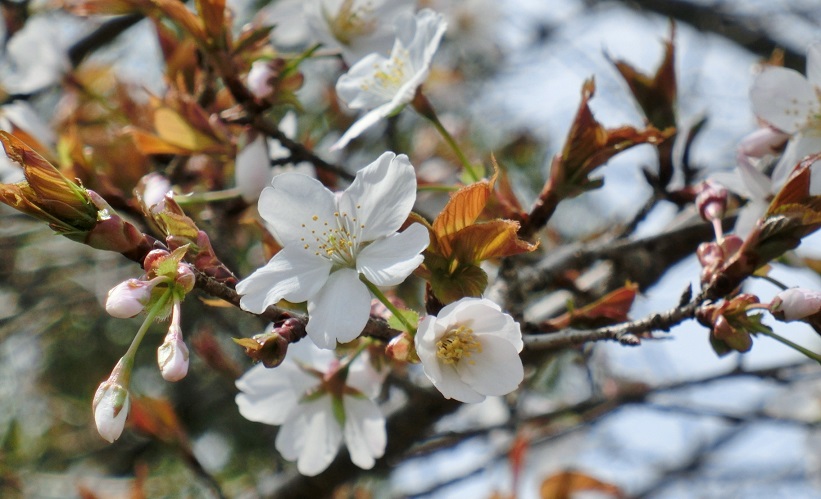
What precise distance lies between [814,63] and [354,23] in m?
0.71

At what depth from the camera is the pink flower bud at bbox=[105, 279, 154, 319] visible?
0.70 meters

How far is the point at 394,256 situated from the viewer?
0.79m

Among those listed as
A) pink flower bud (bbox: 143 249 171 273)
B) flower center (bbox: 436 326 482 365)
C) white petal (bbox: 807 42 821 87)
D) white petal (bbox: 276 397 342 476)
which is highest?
white petal (bbox: 807 42 821 87)

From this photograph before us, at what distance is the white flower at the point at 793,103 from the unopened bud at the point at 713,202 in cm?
10

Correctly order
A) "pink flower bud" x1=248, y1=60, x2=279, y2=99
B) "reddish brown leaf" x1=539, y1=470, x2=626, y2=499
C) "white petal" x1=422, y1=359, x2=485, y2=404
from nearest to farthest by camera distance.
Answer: "white petal" x1=422, y1=359, x2=485, y2=404, "pink flower bud" x1=248, y1=60, x2=279, y2=99, "reddish brown leaf" x1=539, y1=470, x2=626, y2=499

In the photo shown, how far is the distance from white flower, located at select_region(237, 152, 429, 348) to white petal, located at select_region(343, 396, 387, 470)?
304 millimetres

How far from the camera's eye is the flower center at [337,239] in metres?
0.85

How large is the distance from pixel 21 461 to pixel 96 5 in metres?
1.73

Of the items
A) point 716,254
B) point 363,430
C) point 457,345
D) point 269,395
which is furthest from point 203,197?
point 716,254

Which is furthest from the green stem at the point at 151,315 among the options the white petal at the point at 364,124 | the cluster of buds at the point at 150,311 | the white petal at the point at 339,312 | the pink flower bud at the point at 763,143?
the pink flower bud at the point at 763,143

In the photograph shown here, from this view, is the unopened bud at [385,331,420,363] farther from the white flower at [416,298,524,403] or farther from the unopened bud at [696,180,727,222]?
the unopened bud at [696,180,727,222]

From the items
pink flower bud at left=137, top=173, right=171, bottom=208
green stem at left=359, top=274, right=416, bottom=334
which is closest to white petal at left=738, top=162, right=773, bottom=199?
green stem at left=359, top=274, right=416, bottom=334

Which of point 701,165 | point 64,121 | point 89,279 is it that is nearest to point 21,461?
point 89,279

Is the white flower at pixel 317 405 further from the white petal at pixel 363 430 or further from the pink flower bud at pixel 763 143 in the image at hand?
the pink flower bud at pixel 763 143
